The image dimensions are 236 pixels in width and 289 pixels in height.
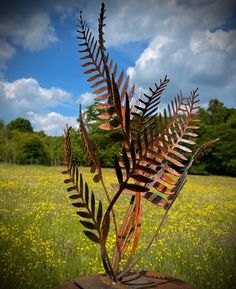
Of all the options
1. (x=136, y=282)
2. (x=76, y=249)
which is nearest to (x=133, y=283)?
(x=136, y=282)

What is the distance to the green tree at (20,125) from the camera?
180 ft

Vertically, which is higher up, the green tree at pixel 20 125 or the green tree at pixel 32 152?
the green tree at pixel 20 125

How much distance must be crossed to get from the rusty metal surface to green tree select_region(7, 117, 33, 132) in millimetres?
56395

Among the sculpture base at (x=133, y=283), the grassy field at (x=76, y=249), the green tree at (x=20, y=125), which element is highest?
the green tree at (x=20, y=125)

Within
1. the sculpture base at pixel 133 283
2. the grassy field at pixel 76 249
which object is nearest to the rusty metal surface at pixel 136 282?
the sculpture base at pixel 133 283

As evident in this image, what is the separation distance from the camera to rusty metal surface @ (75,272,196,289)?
1.32m

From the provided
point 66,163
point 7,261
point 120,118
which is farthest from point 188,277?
point 120,118

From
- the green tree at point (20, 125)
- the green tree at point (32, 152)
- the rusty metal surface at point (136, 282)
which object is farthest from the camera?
the green tree at point (20, 125)

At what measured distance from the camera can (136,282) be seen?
1.41 m

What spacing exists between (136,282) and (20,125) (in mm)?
57276

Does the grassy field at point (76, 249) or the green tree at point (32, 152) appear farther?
the green tree at point (32, 152)

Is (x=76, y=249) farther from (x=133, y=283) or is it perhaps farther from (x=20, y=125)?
(x=20, y=125)

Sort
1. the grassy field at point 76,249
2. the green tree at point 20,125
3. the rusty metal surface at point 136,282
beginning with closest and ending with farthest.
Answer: the rusty metal surface at point 136,282 < the grassy field at point 76,249 < the green tree at point 20,125

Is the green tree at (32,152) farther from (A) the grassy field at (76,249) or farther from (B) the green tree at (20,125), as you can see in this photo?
(A) the grassy field at (76,249)
